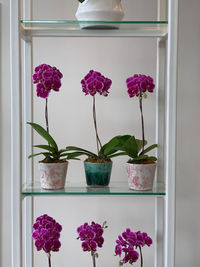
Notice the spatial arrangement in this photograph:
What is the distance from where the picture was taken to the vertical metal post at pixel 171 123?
1238 mm

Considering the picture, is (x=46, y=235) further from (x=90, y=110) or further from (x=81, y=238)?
(x=90, y=110)

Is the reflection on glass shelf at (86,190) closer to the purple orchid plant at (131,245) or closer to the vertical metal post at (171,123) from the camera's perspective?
the vertical metal post at (171,123)

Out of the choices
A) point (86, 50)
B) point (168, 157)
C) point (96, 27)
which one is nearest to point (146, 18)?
point (86, 50)

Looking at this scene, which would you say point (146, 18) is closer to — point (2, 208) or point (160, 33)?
point (160, 33)

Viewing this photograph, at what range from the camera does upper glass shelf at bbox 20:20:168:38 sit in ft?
4.32

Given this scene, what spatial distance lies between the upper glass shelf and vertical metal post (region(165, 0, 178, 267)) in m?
0.08

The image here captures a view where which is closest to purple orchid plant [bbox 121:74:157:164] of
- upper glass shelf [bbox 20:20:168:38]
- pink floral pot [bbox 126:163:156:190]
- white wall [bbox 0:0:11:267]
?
pink floral pot [bbox 126:163:156:190]

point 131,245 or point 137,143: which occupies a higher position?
point 137,143

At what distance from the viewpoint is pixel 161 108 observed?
1.48 m

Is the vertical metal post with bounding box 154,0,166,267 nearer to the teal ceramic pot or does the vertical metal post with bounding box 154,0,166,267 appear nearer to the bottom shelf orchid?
the bottom shelf orchid

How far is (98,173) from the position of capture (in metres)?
1.38

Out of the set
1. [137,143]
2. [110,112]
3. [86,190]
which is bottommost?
[86,190]

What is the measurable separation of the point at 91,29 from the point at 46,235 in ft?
2.36

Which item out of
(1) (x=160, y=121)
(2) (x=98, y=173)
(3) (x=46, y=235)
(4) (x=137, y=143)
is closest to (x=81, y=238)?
(3) (x=46, y=235)
